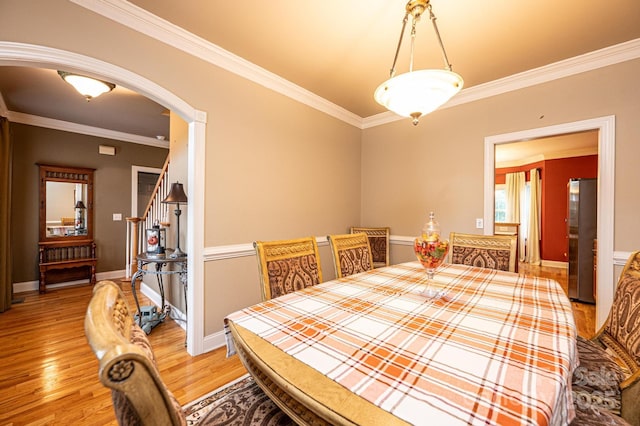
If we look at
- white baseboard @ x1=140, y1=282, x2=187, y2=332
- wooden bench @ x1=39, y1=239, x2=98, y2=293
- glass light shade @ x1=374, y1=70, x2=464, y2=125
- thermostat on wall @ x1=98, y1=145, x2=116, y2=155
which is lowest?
white baseboard @ x1=140, y1=282, x2=187, y2=332

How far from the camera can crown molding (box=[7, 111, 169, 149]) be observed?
12.4 ft

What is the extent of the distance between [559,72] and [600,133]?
0.68m

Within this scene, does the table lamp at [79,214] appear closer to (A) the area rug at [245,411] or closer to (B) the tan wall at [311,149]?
(B) the tan wall at [311,149]

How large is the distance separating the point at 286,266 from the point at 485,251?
1.76 meters

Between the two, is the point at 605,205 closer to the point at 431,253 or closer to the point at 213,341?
the point at 431,253

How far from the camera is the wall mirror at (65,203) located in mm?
3988

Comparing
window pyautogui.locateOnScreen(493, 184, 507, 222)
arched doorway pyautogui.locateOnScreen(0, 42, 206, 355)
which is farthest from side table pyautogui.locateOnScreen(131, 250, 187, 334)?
window pyautogui.locateOnScreen(493, 184, 507, 222)

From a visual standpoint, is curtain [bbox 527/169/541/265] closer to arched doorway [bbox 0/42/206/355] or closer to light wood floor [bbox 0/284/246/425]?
light wood floor [bbox 0/284/246/425]

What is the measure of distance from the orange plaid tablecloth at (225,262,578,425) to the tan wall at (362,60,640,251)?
163 centimetres

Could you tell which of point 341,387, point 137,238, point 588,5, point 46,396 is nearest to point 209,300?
point 46,396

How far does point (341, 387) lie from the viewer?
0.65 metres

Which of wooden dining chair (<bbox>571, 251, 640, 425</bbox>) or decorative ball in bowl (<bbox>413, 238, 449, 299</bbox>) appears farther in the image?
decorative ball in bowl (<bbox>413, 238, 449, 299</bbox>)

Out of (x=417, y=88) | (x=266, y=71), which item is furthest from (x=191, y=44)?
(x=417, y=88)

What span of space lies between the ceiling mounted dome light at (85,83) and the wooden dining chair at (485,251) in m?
3.70
